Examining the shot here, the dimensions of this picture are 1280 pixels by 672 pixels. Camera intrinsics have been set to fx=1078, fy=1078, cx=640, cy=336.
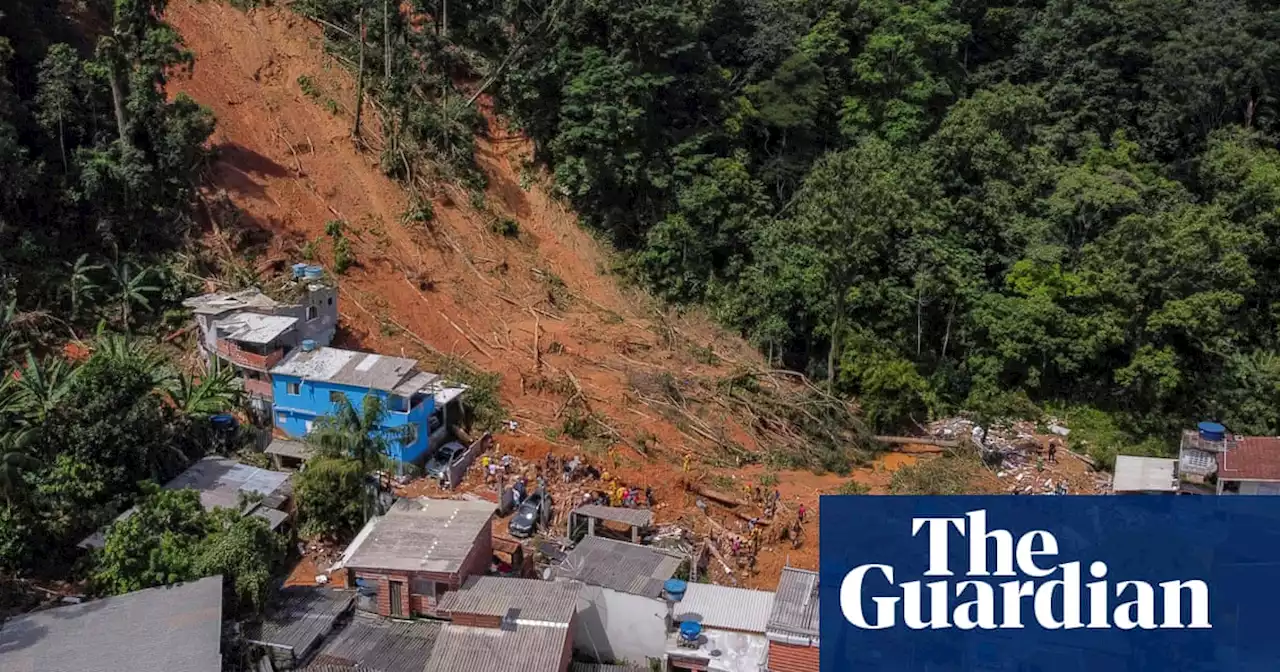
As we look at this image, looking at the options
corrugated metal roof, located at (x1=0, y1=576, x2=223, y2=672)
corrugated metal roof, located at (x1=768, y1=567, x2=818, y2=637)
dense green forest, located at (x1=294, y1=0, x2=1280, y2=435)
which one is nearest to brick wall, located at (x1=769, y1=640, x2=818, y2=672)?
corrugated metal roof, located at (x1=768, y1=567, x2=818, y2=637)

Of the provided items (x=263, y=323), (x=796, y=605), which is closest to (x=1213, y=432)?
(x=796, y=605)

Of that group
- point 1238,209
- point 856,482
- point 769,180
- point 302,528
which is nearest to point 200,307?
point 302,528

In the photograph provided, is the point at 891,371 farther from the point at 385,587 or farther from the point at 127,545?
the point at 127,545

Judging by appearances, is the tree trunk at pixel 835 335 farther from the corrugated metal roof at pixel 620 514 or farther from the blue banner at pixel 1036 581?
the blue banner at pixel 1036 581

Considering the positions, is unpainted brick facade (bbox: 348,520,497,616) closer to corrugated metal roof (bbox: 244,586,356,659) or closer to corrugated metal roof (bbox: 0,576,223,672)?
corrugated metal roof (bbox: 244,586,356,659)

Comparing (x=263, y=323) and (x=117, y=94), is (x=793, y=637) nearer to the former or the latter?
(x=263, y=323)

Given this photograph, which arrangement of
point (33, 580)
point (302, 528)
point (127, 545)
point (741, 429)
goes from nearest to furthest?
point (127, 545)
point (33, 580)
point (302, 528)
point (741, 429)
